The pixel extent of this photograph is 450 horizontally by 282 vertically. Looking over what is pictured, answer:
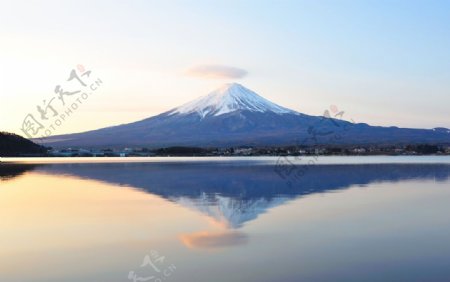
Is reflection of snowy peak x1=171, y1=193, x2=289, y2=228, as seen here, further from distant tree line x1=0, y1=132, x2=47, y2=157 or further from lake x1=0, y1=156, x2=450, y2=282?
distant tree line x1=0, y1=132, x2=47, y2=157

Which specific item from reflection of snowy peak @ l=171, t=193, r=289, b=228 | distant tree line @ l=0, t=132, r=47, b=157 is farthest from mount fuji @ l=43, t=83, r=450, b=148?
reflection of snowy peak @ l=171, t=193, r=289, b=228

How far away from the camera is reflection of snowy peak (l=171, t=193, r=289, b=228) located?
9.61m

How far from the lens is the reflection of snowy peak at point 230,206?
9609mm

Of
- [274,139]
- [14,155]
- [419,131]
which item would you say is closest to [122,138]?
[274,139]

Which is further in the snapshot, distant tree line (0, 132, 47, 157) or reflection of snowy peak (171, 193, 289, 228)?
distant tree line (0, 132, 47, 157)

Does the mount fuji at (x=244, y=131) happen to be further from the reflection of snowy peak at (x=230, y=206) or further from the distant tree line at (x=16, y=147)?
the reflection of snowy peak at (x=230, y=206)

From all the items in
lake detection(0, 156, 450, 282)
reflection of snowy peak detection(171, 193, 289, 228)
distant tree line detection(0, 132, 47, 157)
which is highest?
distant tree line detection(0, 132, 47, 157)

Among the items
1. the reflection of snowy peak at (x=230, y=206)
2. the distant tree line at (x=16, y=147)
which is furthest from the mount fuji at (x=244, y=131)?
the reflection of snowy peak at (x=230, y=206)

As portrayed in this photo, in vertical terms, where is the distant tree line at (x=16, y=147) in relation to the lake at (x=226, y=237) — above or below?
above

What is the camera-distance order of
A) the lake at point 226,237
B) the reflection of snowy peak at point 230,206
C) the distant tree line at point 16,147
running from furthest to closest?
1. the distant tree line at point 16,147
2. the reflection of snowy peak at point 230,206
3. the lake at point 226,237

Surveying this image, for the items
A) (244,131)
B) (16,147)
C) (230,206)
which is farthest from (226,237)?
(244,131)

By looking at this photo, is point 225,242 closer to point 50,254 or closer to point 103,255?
point 103,255

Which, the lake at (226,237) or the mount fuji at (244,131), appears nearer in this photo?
the lake at (226,237)

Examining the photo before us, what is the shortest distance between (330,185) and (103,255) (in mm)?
11074
